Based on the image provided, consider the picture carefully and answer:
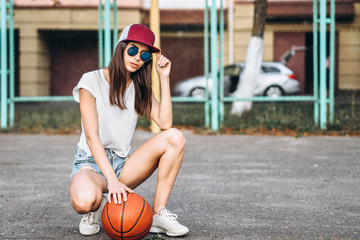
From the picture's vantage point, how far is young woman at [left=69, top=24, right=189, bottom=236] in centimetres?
391

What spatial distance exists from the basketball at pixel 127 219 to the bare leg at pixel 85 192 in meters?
0.13

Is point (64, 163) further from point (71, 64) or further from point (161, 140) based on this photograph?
point (71, 64)

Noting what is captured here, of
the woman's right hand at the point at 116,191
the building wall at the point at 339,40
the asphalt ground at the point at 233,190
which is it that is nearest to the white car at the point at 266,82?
the building wall at the point at 339,40

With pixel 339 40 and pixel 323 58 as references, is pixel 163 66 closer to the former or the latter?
pixel 323 58

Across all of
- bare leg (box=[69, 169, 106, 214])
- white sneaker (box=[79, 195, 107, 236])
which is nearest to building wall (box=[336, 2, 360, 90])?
white sneaker (box=[79, 195, 107, 236])

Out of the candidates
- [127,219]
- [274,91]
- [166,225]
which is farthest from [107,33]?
[274,91]

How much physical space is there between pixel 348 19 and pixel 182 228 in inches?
719

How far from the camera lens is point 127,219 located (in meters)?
3.57

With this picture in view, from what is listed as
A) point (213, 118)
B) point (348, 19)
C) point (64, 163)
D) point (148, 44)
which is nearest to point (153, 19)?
point (213, 118)

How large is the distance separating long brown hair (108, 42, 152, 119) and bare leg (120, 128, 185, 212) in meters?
0.30

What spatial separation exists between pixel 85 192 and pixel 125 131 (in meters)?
0.63

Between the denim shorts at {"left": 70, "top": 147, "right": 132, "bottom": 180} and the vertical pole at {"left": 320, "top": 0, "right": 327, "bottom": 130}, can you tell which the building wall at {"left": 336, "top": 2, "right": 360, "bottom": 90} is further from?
the denim shorts at {"left": 70, "top": 147, "right": 132, "bottom": 180}

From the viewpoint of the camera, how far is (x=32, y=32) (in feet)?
70.5

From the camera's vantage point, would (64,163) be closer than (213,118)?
Yes
